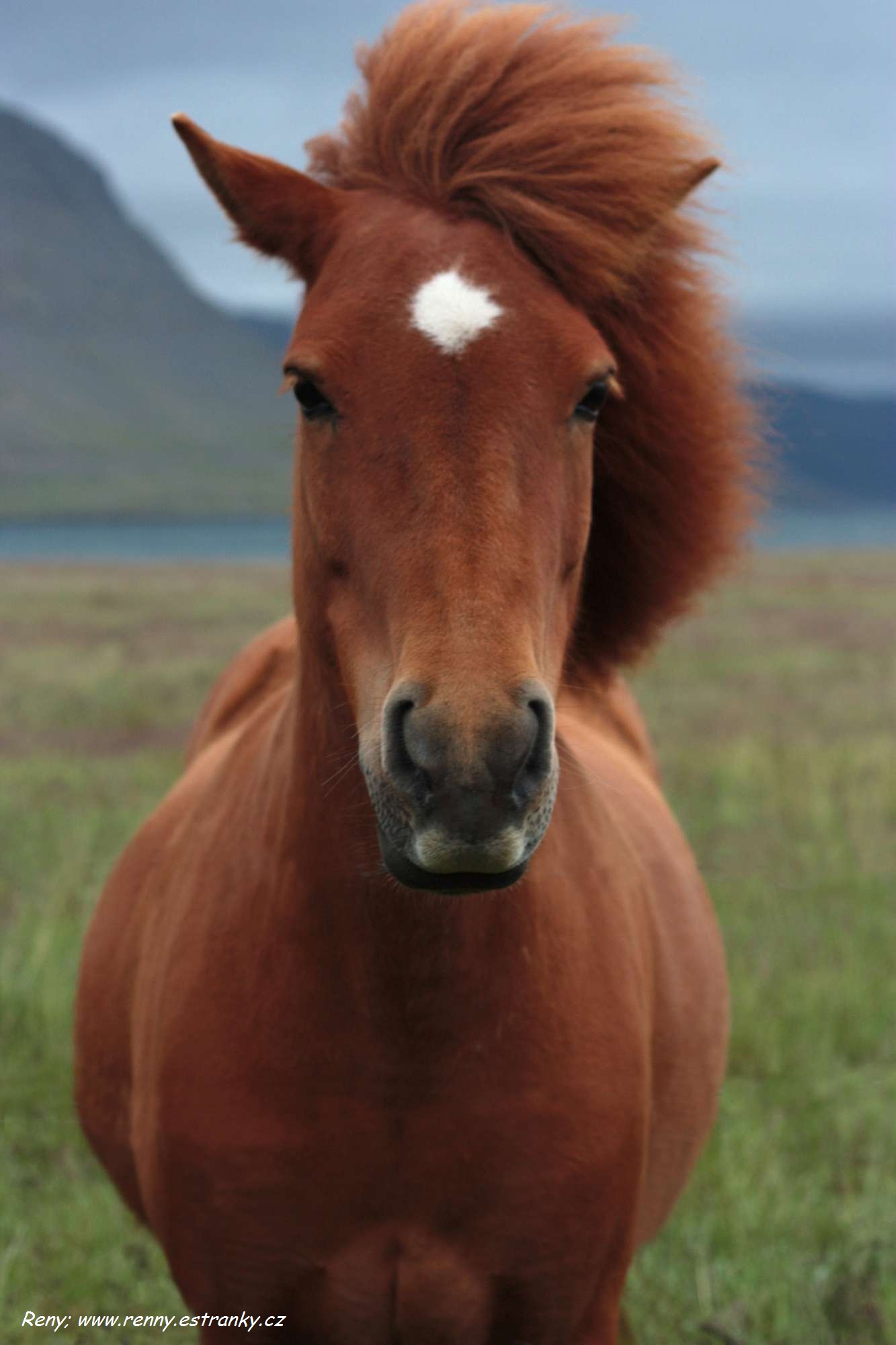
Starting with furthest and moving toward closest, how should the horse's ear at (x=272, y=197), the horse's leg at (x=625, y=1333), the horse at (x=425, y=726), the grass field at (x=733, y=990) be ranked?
the grass field at (x=733, y=990) → the horse's leg at (x=625, y=1333) → the horse's ear at (x=272, y=197) → the horse at (x=425, y=726)

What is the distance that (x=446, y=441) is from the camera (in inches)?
69.5

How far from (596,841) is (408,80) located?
1349mm

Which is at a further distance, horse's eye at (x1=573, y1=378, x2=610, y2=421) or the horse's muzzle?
horse's eye at (x1=573, y1=378, x2=610, y2=421)

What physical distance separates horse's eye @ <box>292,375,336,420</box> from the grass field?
1377 millimetres

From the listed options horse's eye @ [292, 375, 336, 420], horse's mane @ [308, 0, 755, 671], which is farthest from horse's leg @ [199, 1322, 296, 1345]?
horse's eye @ [292, 375, 336, 420]

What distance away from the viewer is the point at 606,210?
Answer: 2045 millimetres

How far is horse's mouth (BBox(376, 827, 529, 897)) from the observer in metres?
1.65

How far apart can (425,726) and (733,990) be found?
3858 millimetres

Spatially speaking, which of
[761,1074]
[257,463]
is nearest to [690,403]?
[761,1074]

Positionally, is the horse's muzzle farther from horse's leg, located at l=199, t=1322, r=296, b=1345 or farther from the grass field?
the grass field

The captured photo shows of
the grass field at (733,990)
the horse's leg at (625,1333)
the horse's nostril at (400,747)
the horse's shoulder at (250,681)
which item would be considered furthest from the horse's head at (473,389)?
the horse's leg at (625,1333)

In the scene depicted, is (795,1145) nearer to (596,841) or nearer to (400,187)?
(596,841)

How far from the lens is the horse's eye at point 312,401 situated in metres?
1.90

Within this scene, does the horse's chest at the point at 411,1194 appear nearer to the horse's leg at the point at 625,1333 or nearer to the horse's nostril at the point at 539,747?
the horse's nostril at the point at 539,747
